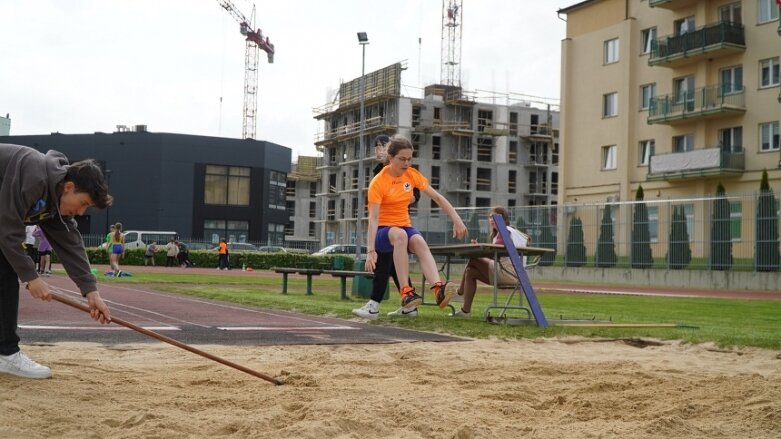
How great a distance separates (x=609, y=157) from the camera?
44125mm

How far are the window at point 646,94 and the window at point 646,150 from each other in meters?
1.80

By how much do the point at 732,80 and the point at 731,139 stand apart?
8.98 ft

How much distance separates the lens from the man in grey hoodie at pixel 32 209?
4477 millimetres

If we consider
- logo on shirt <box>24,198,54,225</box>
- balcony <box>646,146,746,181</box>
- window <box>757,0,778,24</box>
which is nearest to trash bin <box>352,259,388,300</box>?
logo on shirt <box>24,198,54,225</box>

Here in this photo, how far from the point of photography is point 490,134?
268 ft

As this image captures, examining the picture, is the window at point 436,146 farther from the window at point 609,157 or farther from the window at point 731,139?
the window at point 731,139

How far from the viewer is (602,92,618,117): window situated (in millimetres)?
43844

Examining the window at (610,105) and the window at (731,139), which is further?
the window at (610,105)

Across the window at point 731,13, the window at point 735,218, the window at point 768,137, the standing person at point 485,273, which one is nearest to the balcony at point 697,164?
the window at point 768,137

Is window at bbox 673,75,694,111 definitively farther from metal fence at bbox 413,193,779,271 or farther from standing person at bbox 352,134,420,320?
standing person at bbox 352,134,420,320

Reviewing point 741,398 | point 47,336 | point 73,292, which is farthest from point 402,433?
point 73,292

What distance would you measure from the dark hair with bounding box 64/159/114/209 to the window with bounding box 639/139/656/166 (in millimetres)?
40069

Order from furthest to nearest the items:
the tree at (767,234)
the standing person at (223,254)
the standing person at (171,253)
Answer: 1. the standing person at (171,253)
2. the standing person at (223,254)
3. the tree at (767,234)

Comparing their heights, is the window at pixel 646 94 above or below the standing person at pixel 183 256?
above
